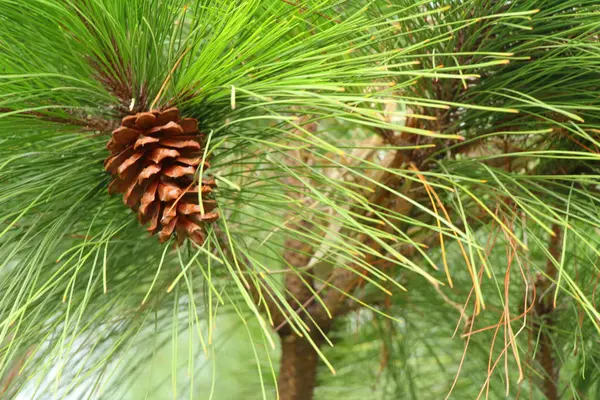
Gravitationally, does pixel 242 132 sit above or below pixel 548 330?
above

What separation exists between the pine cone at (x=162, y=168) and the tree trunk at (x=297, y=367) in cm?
31

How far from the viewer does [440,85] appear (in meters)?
0.60

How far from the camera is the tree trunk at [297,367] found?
2.55ft

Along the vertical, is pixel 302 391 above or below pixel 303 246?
below

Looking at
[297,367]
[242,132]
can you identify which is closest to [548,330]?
[297,367]

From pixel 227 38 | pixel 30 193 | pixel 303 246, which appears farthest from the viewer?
pixel 303 246

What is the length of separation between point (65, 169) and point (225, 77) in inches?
5.6

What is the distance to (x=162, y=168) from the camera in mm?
485

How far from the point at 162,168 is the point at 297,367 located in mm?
355

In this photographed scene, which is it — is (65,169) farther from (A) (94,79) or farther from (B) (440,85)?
(B) (440,85)

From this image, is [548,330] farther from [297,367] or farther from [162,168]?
[162,168]

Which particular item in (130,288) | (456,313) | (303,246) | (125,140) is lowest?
(456,313)

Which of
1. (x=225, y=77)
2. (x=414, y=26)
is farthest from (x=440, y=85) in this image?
(x=225, y=77)

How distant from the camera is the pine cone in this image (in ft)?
1.57
